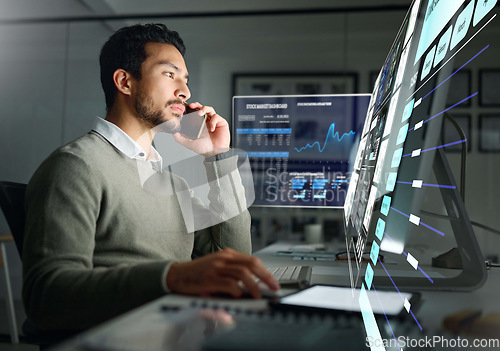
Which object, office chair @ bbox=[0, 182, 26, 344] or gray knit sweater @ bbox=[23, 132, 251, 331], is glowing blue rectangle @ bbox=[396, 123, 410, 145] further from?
office chair @ bbox=[0, 182, 26, 344]

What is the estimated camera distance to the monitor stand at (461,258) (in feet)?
2.18

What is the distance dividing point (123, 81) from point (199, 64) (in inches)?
52.6

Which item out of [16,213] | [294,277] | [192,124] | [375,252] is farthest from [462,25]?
[192,124]

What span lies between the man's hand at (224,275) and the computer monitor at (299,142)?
1424mm

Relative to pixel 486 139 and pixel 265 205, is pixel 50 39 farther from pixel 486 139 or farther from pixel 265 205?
pixel 486 139

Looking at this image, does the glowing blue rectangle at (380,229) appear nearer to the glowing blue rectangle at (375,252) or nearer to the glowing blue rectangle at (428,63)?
the glowing blue rectangle at (375,252)

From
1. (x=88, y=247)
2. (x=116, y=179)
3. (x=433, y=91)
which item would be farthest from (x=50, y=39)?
(x=433, y=91)

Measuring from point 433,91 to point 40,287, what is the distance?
68cm

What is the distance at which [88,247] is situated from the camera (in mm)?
808

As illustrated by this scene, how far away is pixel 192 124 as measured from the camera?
4.73 feet

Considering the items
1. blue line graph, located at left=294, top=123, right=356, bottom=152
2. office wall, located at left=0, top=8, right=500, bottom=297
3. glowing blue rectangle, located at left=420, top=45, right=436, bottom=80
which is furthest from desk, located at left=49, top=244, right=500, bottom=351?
office wall, located at left=0, top=8, right=500, bottom=297

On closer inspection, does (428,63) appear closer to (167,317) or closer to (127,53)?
(167,317)

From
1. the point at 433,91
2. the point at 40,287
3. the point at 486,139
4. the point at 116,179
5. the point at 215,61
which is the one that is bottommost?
the point at 40,287

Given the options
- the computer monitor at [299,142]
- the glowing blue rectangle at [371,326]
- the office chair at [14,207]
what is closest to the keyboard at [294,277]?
the glowing blue rectangle at [371,326]
